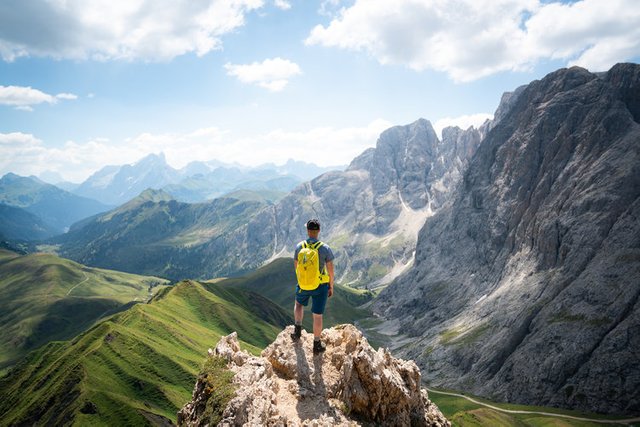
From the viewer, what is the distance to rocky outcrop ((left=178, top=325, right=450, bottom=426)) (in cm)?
1903

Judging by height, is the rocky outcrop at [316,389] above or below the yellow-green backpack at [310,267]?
below

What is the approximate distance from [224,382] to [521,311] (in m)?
201

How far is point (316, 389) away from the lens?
71.0 feet

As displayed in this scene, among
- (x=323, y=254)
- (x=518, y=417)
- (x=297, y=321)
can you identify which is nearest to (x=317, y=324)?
(x=297, y=321)

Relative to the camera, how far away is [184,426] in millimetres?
22250

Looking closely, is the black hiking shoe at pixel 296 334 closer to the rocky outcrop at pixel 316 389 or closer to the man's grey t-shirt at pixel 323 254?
the rocky outcrop at pixel 316 389

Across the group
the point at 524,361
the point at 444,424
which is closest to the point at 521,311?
the point at 524,361

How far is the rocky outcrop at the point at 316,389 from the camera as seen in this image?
1903 centimetres

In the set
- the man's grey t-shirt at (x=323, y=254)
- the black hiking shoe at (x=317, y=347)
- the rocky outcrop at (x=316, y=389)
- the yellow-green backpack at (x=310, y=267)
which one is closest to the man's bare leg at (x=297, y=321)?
the rocky outcrop at (x=316, y=389)

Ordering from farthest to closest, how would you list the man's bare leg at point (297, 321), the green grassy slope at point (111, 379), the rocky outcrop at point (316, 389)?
the green grassy slope at point (111, 379) < the man's bare leg at point (297, 321) < the rocky outcrop at point (316, 389)

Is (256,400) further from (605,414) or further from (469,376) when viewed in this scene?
(469,376)

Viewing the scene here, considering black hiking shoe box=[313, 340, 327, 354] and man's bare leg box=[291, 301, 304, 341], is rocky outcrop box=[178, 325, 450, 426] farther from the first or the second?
man's bare leg box=[291, 301, 304, 341]

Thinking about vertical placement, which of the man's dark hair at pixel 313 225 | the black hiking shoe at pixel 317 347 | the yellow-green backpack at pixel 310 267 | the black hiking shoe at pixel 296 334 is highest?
the man's dark hair at pixel 313 225

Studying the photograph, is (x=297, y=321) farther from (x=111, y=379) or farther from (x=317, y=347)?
(x=111, y=379)
